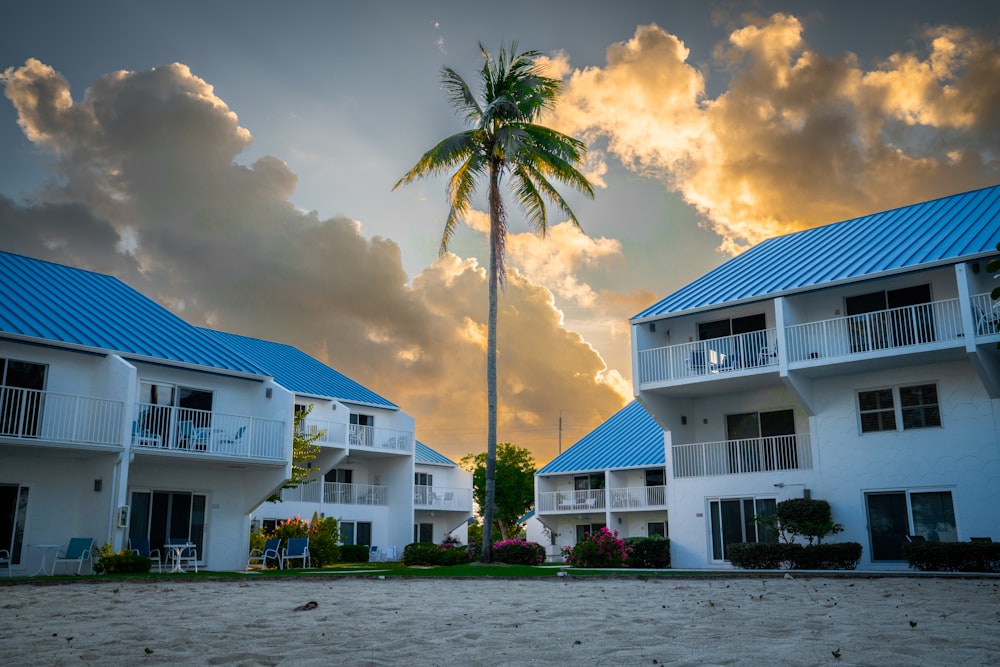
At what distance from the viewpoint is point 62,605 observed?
10.4 m

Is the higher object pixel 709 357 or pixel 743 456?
pixel 709 357

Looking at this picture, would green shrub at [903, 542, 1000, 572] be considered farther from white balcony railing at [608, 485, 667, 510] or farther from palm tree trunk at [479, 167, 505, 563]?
white balcony railing at [608, 485, 667, 510]

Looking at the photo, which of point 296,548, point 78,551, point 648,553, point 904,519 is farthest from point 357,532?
point 904,519

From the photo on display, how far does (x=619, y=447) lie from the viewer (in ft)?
133

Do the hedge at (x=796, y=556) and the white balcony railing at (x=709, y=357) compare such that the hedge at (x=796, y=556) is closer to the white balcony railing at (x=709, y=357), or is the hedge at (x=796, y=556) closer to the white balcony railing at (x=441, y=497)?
the white balcony railing at (x=709, y=357)

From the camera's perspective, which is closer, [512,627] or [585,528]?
→ [512,627]

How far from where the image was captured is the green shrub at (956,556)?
18.6 meters

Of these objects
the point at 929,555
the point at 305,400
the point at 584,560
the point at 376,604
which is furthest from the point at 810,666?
the point at 305,400

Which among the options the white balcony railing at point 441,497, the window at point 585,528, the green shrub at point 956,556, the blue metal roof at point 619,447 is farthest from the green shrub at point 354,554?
the green shrub at point 956,556

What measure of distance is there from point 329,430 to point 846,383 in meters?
21.9

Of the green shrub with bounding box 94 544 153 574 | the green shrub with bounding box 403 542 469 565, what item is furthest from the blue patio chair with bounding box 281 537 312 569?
the green shrub with bounding box 94 544 153 574

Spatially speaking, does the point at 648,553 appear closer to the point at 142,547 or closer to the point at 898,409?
the point at 898,409

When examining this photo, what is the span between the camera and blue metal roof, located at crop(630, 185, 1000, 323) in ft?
73.3

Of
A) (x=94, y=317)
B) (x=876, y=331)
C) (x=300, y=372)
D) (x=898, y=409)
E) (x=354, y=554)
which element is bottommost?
(x=354, y=554)
